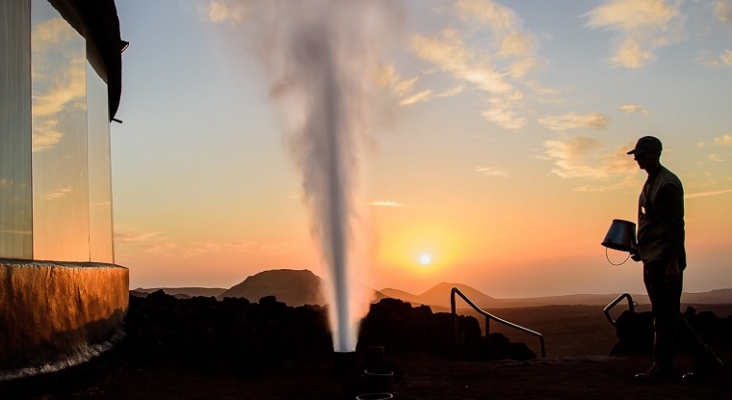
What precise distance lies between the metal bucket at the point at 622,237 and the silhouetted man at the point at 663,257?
2.50ft

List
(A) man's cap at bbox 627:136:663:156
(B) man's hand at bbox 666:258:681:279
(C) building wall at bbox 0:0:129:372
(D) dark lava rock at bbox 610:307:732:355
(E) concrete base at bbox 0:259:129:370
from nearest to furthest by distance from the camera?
1. (E) concrete base at bbox 0:259:129:370
2. (C) building wall at bbox 0:0:129:372
3. (B) man's hand at bbox 666:258:681:279
4. (A) man's cap at bbox 627:136:663:156
5. (D) dark lava rock at bbox 610:307:732:355

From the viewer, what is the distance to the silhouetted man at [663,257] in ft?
24.3

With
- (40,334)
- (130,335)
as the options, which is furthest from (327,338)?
(40,334)

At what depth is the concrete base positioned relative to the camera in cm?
541

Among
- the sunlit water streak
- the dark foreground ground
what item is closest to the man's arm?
the dark foreground ground

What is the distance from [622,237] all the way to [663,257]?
1255mm

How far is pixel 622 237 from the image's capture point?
342 inches

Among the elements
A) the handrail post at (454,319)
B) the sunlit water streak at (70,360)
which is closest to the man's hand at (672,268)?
the handrail post at (454,319)

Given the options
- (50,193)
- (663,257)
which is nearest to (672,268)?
(663,257)

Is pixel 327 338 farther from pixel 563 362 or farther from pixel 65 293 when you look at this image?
pixel 65 293

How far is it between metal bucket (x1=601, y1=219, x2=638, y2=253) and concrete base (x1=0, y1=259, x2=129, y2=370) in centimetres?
612

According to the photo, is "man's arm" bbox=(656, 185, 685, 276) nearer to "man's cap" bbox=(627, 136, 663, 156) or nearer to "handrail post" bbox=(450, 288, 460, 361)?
"man's cap" bbox=(627, 136, 663, 156)

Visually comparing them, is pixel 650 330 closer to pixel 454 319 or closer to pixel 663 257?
pixel 454 319

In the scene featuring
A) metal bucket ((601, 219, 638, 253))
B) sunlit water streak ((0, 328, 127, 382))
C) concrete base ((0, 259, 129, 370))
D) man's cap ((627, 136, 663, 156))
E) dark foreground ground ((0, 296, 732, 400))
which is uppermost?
man's cap ((627, 136, 663, 156))
